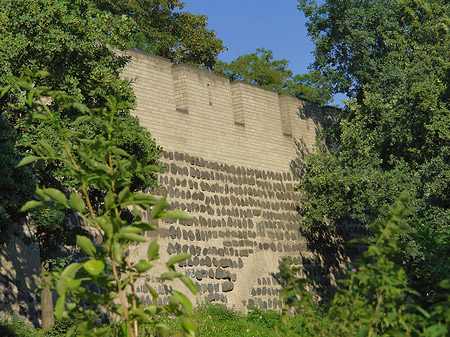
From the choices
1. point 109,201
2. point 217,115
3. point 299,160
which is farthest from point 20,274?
point 299,160

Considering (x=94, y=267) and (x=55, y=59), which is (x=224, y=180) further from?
(x=94, y=267)

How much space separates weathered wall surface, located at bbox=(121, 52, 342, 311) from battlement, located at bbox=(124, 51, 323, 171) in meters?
0.03

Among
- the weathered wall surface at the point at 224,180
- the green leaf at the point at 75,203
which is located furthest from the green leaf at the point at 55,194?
the weathered wall surface at the point at 224,180

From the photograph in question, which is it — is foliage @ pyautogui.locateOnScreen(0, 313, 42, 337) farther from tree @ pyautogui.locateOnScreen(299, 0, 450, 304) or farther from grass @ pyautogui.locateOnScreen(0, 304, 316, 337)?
tree @ pyautogui.locateOnScreen(299, 0, 450, 304)

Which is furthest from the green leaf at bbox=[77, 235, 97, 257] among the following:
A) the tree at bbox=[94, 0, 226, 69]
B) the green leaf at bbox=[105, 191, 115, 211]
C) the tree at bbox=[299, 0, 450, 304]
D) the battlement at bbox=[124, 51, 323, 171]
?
the tree at bbox=[94, 0, 226, 69]

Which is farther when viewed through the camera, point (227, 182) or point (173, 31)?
point (173, 31)

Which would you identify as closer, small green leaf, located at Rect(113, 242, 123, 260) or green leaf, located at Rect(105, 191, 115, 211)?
small green leaf, located at Rect(113, 242, 123, 260)

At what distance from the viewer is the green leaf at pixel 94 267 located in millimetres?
3892

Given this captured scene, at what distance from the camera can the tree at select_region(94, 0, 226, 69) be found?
29484 mm

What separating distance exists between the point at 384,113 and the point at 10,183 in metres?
11.8

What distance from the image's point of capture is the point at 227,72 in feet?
120

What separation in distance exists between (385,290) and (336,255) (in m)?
16.5

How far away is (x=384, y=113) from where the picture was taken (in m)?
18.8

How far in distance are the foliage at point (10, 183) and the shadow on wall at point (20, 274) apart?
7.18 ft
